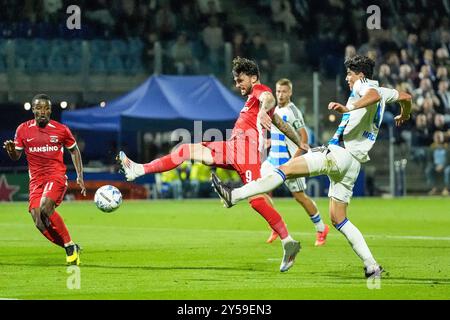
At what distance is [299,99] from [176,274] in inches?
1007

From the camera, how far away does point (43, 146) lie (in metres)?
16.1

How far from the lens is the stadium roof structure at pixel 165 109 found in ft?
114

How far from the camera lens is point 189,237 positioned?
21.5 meters

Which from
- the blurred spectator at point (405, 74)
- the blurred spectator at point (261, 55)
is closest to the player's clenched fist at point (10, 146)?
the blurred spectator at point (261, 55)

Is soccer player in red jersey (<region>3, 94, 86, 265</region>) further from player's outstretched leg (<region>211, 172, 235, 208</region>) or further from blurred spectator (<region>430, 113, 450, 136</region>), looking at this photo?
blurred spectator (<region>430, 113, 450, 136</region>)

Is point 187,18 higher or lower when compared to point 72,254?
higher

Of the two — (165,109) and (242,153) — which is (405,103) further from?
(165,109)

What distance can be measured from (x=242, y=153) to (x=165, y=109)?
64.3 feet

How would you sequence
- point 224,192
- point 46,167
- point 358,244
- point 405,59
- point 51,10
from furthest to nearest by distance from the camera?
point 405,59, point 51,10, point 46,167, point 358,244, point 224,192

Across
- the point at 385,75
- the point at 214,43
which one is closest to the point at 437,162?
the point at 385,75

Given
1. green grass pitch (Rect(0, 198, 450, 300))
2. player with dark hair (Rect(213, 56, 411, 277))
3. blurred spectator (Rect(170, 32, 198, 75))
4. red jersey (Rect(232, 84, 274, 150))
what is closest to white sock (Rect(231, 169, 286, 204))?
player with dark hair (Rect(213, 56, 411, 277))

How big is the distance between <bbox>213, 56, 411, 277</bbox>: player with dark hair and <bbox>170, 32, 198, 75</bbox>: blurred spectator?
2437cm
